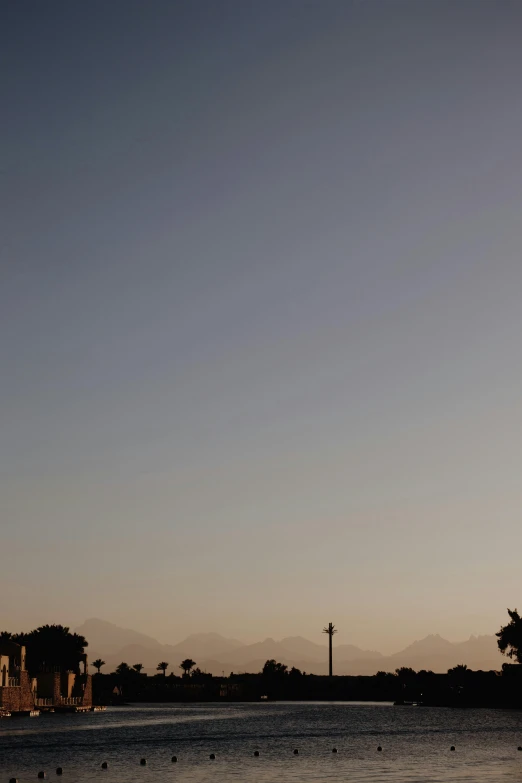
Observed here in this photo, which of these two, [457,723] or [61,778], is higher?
[61,778]

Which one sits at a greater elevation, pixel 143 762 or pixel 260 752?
pixel 143 762

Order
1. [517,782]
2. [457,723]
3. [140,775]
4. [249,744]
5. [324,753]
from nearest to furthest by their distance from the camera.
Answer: [517,782] < [140,775] < [324,753] < [249,744] < [457,723]

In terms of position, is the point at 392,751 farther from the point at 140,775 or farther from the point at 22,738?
the point at 22,738

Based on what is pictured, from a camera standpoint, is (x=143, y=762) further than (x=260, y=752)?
No

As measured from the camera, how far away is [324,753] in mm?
115375

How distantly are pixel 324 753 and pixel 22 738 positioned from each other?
45.5 metres

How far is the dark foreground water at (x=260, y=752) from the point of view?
90750mm

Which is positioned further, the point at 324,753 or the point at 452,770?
the point at 324,753

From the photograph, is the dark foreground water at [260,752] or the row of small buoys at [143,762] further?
the dark foreground water at [260,752]

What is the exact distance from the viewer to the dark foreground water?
90.8 metres

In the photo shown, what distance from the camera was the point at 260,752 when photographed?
115312 millimetres

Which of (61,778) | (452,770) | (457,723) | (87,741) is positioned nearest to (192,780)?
(61,778)

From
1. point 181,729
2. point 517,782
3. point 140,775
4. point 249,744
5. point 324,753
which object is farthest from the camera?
point 181,729

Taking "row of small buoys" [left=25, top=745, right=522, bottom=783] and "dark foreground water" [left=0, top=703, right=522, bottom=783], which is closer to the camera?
"row of small buoys" [left=25, top=745, right=522, bottom=783]
